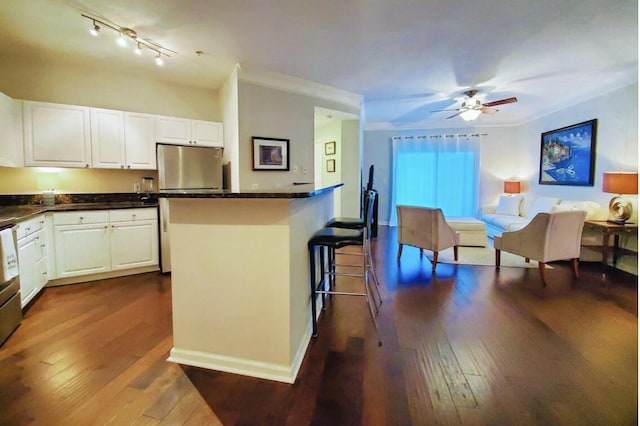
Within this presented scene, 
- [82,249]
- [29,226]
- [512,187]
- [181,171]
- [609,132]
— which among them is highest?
[609,132]

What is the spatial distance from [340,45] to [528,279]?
3442 mm

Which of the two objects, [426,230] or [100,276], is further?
[426,230]

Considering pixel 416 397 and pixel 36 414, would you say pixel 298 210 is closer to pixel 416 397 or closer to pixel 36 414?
pixel 416 397

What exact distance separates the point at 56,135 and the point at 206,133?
162cm

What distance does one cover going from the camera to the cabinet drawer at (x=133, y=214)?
3453mm

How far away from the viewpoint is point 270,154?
161 inches

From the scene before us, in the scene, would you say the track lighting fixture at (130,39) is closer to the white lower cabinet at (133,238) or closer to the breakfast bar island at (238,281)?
the white lower cabinet at (133,238)

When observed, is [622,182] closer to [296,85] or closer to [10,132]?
[296,85]

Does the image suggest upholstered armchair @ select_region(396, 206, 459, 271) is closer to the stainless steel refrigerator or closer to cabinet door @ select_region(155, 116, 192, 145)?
the stainless steel refrigerator

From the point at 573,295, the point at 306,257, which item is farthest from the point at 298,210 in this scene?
the point at 573,295

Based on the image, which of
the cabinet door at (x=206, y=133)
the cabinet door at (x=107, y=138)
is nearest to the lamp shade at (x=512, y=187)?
the cabinet door at (x=206, y=133)

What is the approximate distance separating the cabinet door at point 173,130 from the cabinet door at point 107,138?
16.2 inches

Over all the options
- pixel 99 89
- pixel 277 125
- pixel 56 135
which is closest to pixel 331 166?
pixel 277 125

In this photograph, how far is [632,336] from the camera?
7.19ft
